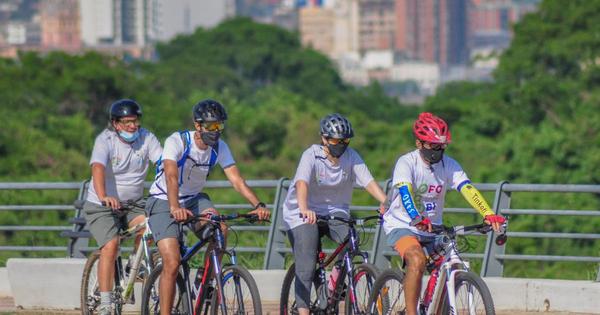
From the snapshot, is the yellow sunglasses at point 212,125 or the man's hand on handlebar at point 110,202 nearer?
the yellow sunglasses at point 212,125

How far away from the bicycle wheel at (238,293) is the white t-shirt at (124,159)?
57.0 inches

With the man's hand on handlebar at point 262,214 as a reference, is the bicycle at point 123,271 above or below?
below

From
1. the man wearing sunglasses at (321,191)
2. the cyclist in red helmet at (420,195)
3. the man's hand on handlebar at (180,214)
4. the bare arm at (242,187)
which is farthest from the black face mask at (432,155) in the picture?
the man's hand on handlebar at (180,214)

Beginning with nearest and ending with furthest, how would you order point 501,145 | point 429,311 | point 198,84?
point 429,311
point 501,145
point 198,84

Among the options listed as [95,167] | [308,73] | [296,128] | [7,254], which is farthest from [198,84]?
[95,167]

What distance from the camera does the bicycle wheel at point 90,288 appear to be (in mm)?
12118

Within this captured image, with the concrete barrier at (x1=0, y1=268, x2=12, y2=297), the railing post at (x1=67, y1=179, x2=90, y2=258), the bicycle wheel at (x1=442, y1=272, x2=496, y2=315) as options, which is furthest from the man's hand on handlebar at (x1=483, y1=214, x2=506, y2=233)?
the concrete barrier at (x1=0, y1=268, x2=12, y2=297)

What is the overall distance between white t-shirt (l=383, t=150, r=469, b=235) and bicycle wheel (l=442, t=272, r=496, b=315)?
569mm

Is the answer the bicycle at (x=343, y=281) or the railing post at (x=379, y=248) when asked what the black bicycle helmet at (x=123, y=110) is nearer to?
the bicycle at (x=343, y=281)

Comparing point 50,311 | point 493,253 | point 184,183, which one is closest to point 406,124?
point 493,253

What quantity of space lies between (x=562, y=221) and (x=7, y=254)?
1906cm

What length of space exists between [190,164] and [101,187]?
88 centimetres

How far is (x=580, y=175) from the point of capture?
41.5 metres

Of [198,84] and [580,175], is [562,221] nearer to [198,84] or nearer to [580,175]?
[580,175]
